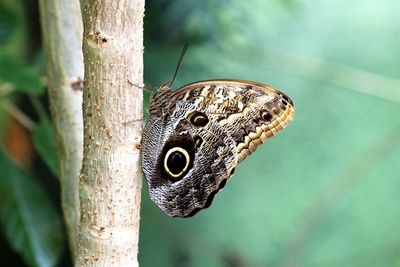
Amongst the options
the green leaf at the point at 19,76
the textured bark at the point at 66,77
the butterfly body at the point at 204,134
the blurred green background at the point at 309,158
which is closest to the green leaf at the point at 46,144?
the green leaf at the point at 19,76

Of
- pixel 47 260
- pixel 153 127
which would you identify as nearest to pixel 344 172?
pixel 47 260

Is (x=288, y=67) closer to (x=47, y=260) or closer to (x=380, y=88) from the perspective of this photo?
(x=380, y=88)

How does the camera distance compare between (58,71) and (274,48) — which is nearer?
(58,71)

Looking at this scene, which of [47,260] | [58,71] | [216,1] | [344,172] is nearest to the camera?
[58,71]

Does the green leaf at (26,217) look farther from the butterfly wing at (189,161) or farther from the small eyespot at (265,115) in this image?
the small eyespot at (265,115)

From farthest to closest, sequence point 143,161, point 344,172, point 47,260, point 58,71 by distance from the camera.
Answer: point 344,172, point 47,260, point 58,71, point 143,161

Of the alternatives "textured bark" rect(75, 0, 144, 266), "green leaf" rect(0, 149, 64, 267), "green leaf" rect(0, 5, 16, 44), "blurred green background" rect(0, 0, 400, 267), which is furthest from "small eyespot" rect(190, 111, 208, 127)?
"blurred green background" rect(0, 0, 400, 267)
